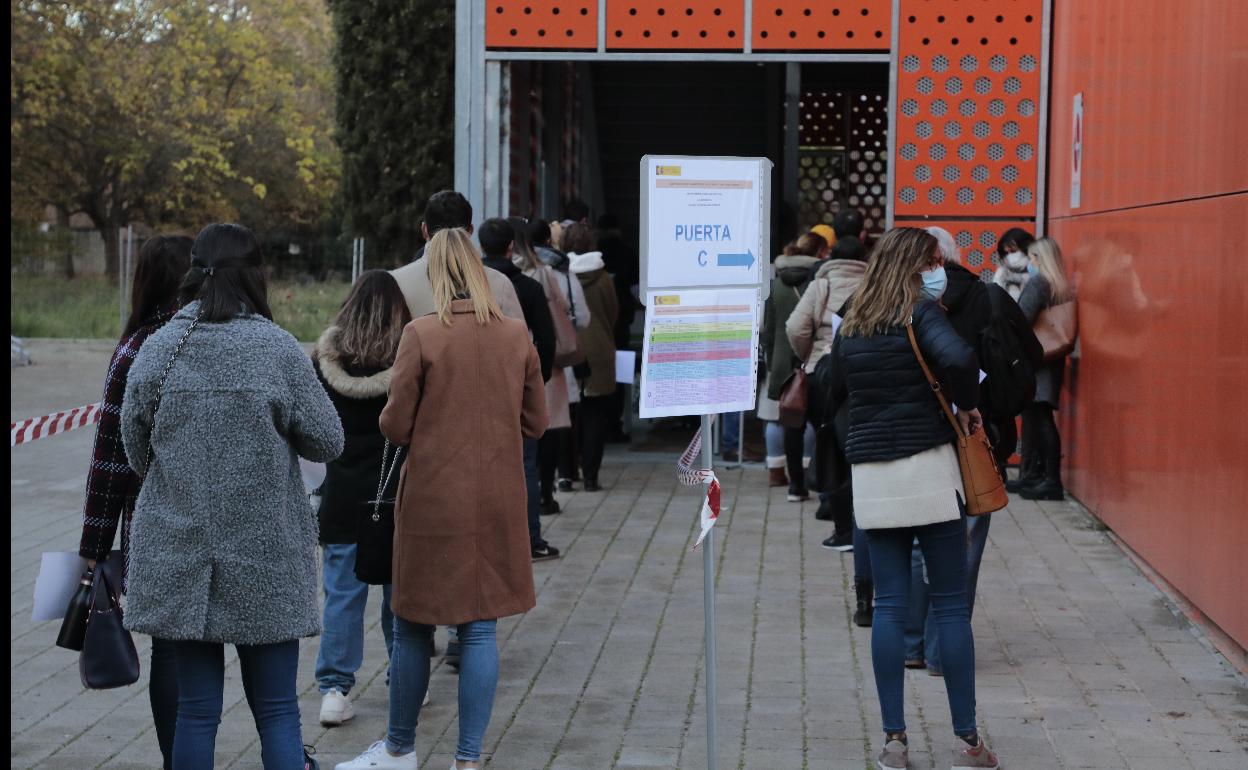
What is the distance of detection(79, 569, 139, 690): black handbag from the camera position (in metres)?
4.57

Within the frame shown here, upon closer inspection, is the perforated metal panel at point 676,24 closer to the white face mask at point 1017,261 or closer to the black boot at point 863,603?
the white face mask at point 1017,261

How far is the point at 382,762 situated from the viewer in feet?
17.3

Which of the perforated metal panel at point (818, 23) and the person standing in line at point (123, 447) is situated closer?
the person standing in line at point (123, 447)

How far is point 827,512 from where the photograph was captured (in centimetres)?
994

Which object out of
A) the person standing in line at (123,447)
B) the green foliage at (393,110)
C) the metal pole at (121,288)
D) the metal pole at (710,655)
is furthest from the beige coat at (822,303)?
the green foliage at (393,110)

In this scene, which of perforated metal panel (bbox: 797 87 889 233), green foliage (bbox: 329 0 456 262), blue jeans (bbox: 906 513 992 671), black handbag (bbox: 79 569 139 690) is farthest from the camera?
green foliage (bbox: 329 0 456 262)

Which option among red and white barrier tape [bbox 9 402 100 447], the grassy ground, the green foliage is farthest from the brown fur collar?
the green foliage

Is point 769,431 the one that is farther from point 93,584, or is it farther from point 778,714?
point 93,584

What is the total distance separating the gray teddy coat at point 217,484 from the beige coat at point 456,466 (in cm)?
76

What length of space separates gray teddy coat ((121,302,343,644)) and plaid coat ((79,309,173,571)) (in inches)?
11.8

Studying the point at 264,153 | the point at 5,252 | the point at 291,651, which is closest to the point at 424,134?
the point at 264,153

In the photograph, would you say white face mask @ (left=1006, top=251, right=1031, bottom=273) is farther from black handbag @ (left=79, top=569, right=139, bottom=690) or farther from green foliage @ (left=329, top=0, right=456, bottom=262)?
green foliage @ (left=329, top=0, right=456, bottom=262)

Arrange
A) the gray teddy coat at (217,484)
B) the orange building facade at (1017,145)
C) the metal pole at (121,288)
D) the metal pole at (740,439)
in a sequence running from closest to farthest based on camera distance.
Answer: the gray teddy coat at (217,484), the orange building facade at (1017,145), the metal pole at (740,439), the metal pole at (121,288)

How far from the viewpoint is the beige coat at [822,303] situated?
8.49 metres
